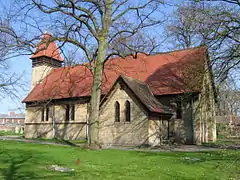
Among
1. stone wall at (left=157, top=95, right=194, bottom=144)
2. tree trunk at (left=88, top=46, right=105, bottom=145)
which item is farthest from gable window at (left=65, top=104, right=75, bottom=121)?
tree trunk at (left=88, top=46, right=105, bottom=145)

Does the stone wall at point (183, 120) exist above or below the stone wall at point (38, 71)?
below

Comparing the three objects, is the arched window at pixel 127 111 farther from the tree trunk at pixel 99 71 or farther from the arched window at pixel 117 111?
the tree trunk at pixel 99 71

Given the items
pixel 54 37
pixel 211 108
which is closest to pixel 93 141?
pixel 54 37

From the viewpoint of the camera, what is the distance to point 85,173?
10766mm

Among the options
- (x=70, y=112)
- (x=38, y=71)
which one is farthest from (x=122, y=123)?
(x=38, y=71)

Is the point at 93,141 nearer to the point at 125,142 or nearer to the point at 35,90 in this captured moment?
the point at 125,142

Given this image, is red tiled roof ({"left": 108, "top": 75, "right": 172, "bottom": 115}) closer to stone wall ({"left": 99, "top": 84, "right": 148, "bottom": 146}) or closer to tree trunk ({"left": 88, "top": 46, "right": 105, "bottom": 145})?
stone wall ({"left": 99, "top": 84, "right": 148, "bottom": 146})

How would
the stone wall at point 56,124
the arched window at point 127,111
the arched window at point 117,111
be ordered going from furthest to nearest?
1. the stone wall at point 56,124
2. the arched window at point 117,111
3. the arched window at point 127,111

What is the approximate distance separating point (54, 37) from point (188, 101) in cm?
1434

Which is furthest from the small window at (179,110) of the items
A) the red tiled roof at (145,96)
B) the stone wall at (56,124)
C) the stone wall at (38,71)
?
the stone wall at (38,71)

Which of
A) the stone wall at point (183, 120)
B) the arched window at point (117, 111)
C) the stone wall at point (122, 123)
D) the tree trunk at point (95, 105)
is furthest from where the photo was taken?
the stone wall at point (183, 120)

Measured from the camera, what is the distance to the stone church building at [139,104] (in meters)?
25.2

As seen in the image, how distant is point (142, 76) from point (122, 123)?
7.97 meters

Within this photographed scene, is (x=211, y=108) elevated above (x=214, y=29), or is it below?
below
